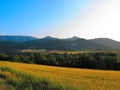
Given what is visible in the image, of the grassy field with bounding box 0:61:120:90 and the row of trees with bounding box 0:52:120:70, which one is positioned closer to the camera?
the grassy field with bounding box 0:61:120:90

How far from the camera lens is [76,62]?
71.1m

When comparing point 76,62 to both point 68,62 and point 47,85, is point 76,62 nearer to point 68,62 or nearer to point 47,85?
point 68,62

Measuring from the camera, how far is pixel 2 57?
92.2m

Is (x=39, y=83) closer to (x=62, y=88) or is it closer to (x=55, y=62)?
(x=62, y=88)

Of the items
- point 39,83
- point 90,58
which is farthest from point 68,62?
point 39,83

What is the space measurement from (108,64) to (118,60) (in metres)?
3.28

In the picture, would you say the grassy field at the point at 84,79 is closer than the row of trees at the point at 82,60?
Yes

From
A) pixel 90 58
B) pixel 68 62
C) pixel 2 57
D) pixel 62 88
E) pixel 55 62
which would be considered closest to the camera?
pixel 62 88

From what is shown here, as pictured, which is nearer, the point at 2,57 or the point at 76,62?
the point at 76,62

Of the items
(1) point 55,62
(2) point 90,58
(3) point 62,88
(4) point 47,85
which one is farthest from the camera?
(1) point 55,62

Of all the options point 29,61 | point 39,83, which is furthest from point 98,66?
point 39,83

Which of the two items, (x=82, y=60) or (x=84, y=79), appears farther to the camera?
(x=82, y=60)

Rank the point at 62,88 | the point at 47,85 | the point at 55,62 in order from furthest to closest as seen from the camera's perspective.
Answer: the point at 55,62 → the point at 47,85 → the point at 62,88

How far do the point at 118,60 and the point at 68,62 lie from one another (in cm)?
1700
